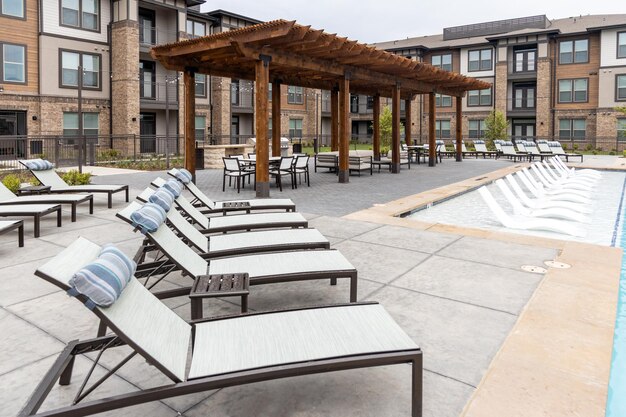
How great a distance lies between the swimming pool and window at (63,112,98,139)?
22340 millimetres

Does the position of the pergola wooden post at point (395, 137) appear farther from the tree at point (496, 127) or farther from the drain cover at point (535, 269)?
the tree at point (496, 127)

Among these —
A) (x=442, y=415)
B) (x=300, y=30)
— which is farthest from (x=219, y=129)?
(x=442, y=415)

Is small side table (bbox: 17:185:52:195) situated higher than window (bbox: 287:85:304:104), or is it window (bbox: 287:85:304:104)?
window (bbox: 287:85:304:104)

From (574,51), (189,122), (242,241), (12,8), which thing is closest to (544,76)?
(574,51)

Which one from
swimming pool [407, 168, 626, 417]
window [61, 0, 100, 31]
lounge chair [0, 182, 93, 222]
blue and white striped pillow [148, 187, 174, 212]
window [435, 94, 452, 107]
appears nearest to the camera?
swimming pool [407, 168, 626, 417]

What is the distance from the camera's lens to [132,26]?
28031mm

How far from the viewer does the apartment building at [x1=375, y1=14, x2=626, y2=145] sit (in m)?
39.0

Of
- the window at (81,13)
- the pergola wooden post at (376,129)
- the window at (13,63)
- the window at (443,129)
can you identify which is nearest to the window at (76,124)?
the window at (13,63)

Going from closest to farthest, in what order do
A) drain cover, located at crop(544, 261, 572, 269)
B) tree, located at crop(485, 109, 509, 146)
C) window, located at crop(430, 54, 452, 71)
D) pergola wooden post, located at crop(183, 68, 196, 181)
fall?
drain cover, located at crop(544, 261, 572, 269)
pergola wooden post, located at crop(183, 68, 196, 181)
tree, located at crop(485, 109, 509, 146)
window, located at crop(430, 54, 452, 71)

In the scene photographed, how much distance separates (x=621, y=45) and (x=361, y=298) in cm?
4329

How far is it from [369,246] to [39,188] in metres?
7.04

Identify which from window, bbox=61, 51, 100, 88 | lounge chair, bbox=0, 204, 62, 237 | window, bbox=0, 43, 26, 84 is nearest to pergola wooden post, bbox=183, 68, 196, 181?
lounge chair, bbox=0, 204, 62, 237

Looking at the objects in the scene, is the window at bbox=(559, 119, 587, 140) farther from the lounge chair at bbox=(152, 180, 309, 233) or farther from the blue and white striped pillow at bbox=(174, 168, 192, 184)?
the blue and white striped pillow at bbox=(174, 168, 192, 184)

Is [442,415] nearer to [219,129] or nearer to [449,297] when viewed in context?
[449,297]
